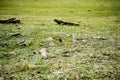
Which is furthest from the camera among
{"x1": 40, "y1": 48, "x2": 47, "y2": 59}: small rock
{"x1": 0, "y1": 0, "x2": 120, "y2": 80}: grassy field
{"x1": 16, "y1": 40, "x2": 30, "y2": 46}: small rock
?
{"x1": 16, "y1": 40, "x2": 30, "y2": 46}: small rock

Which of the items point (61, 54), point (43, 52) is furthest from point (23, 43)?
point (61, 54)

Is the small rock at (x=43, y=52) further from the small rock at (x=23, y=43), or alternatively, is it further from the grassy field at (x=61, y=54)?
the small rock at (x=23, y=43)

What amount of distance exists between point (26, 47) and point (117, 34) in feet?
28.9

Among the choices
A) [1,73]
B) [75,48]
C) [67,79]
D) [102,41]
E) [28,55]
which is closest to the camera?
[67,79]

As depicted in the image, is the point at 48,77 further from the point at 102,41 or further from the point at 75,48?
the point at 102,41

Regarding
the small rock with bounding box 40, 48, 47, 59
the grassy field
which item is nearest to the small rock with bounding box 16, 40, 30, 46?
the grassy field

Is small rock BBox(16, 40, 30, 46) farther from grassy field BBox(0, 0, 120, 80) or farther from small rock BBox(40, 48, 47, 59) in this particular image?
small rock BBox(40, 48, 47, 59)

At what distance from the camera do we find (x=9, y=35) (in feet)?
61.0

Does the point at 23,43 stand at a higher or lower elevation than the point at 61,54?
higher

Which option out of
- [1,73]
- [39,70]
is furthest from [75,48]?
[1,73]

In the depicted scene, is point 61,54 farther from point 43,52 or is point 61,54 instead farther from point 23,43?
point 23,43

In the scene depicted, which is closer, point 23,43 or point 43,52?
point 43,52

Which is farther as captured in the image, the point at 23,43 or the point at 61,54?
the point at 23,43

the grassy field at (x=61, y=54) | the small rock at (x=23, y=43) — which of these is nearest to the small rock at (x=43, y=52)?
the grassy field at (x=61, y=54)
